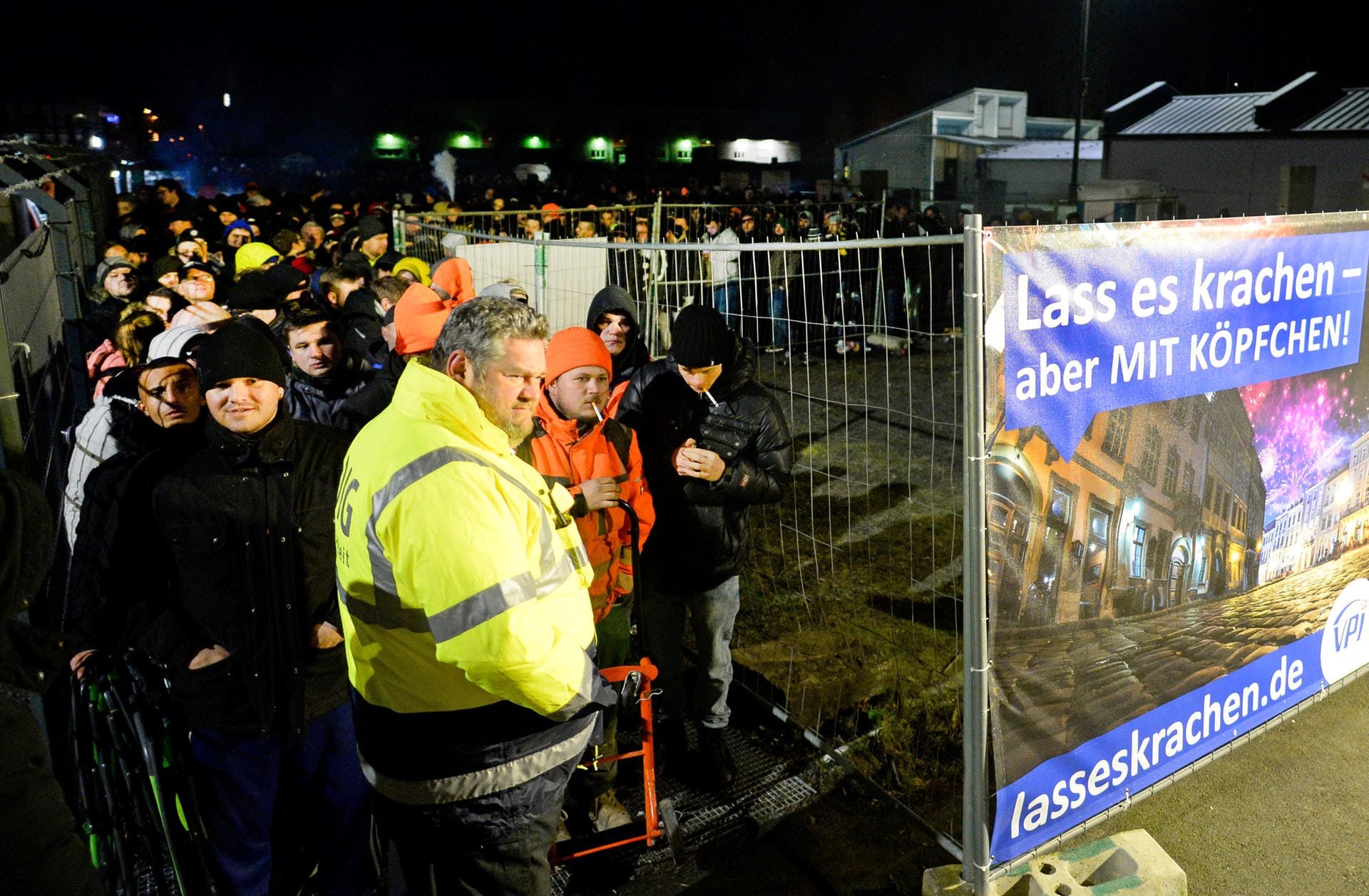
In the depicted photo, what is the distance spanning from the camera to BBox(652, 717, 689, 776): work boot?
400cm

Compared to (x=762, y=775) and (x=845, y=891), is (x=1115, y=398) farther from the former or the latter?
(x=762, y=775)

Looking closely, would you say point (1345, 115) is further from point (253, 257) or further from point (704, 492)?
point (704, 492)

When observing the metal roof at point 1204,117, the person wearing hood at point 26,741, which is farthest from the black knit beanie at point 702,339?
the metal roof at point 1204,117

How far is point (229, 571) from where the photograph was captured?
2.79 meters

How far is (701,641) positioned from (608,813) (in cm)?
80

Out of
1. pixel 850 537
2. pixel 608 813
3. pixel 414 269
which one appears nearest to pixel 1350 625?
pixel 850 537

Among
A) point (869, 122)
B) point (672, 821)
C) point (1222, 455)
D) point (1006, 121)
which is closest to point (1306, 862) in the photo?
point (1222, 455)

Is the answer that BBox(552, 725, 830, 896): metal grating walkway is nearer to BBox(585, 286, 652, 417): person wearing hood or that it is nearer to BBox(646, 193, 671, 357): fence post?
BBox(585, 286, 652, 417): person wearing hood

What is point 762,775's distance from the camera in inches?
155

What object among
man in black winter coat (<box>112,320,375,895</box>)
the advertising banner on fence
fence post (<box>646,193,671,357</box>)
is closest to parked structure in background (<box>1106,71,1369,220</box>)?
fence post (<box>646,193,671,357</box>)

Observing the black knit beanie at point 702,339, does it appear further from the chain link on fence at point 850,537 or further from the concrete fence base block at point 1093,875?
Answer: the concrete fence base block at point 1093,875

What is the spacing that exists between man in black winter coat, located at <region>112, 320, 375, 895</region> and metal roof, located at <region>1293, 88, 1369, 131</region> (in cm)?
3408

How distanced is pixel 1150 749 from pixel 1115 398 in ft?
4.10

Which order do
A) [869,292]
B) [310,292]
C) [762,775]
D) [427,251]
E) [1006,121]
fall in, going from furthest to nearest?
[1006,121]
[869,292]
[427,251]
[310,292]
[762,775]
